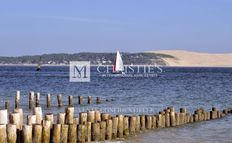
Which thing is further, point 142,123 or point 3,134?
point 142,123

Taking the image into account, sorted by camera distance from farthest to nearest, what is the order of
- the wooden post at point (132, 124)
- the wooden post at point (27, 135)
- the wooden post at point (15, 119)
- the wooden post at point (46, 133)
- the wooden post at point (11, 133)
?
the wooden post at point (132, 124), the wooden post at point (15, 119), the wooden post at point (46, 133), the wooden post at point (27, 135), the wooden post at point (11, 133)

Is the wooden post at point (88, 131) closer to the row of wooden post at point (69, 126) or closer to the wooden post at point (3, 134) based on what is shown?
the row of wooden post at point (69, 126)

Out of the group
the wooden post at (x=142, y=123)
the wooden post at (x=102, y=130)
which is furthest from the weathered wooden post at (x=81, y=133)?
the wooden post at (x=142, y=123)

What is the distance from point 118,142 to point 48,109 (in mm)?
15373

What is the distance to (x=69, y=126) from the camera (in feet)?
61.3

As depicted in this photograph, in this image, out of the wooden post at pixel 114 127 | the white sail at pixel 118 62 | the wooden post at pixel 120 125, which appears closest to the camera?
the wooden post at pixel 114 127

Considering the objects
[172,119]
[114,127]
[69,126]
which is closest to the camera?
[69,126]

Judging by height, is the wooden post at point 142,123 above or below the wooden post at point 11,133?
below

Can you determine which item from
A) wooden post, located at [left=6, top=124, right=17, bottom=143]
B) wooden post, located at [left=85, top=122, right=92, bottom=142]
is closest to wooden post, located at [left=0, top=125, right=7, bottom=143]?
wooden post, located at [left=6, top=124, right=17, bottom=143]

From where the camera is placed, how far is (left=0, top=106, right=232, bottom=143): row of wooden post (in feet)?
57.2

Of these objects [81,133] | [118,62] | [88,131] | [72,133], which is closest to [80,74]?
[118,62]

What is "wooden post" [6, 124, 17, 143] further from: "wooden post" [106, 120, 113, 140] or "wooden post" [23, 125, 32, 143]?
"wooden post" [106, 120, 113, 140]

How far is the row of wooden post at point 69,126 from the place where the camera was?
17.4 m

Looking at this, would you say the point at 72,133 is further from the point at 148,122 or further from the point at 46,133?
the point at 148,122
